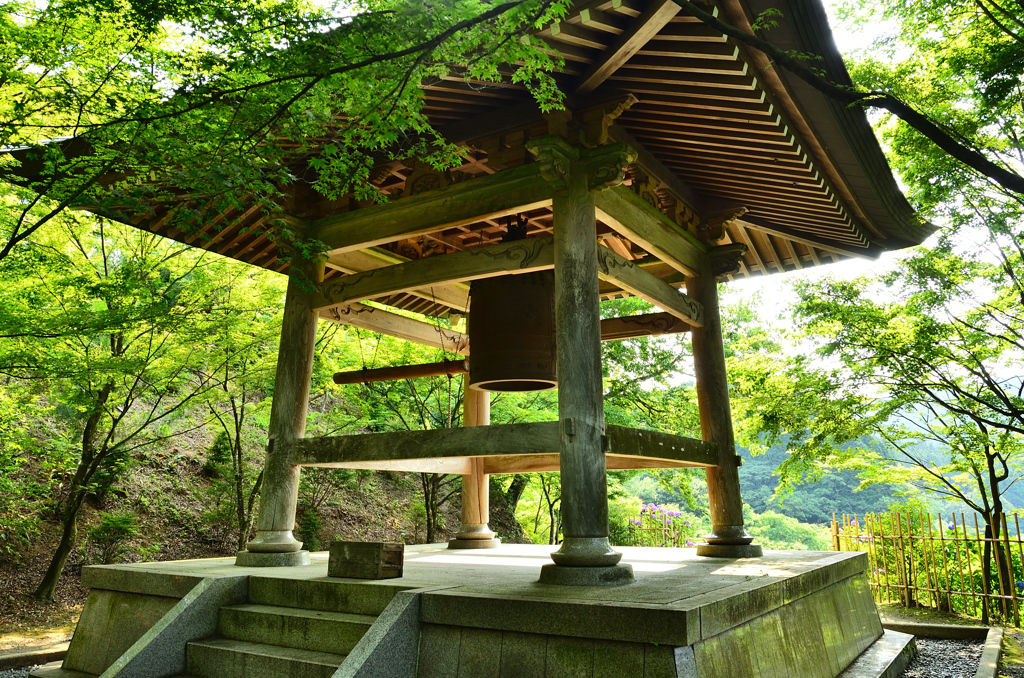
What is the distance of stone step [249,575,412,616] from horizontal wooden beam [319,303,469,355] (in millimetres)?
2996

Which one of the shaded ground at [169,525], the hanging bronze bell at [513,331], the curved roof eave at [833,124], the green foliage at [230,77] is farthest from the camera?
the shaded ground at [169,525]

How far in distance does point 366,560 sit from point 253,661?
3.21 feet

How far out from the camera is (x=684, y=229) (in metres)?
7.50

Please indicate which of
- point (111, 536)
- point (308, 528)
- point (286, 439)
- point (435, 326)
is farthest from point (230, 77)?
point (308, 528)

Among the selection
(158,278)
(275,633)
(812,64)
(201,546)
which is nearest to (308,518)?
(201,546)

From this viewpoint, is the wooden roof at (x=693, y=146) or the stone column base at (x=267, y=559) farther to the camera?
the stone column base at (x=267, y=559)

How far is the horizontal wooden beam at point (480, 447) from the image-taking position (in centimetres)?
508

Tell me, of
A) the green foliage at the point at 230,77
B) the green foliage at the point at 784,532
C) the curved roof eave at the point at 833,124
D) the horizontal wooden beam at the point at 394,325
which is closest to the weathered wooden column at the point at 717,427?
the curved roof eave at the point at 833,124

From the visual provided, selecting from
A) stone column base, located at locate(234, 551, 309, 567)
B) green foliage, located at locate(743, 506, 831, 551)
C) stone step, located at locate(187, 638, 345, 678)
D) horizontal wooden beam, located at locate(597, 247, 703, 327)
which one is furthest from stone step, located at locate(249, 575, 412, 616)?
green foliage, located at locate(743, 506, 831, 551)

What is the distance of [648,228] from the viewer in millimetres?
6559

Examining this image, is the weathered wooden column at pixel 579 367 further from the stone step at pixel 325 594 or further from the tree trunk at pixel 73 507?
the tree trunk at pixel 73 507

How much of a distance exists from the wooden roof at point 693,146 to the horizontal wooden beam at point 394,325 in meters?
0.46

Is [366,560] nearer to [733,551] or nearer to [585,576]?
[585,576]

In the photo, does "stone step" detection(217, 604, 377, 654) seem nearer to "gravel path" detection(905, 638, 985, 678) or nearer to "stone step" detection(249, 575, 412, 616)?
"stone step" detection(249, 575, 412, 616)
